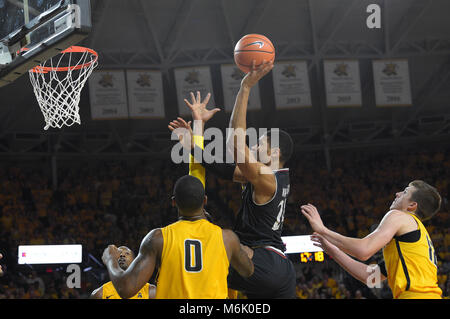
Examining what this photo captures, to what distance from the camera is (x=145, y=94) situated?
A: 1457 centimetres

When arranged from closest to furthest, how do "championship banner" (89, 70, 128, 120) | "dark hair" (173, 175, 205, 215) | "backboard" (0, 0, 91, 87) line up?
1. "dark hair" (173, 175, 205, 215)
2. "backboard" (0, 0, 91, 87)
3. "championship banner" (89, 70, 128, 120)

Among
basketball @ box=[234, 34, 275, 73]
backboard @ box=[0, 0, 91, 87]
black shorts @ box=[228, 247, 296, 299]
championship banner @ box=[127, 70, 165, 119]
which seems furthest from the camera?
championship banner @ box=[127, 70, 165, 119]

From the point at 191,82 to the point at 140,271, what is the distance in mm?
11871

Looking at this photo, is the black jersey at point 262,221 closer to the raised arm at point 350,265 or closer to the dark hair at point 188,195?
the raised arm at point 350,265

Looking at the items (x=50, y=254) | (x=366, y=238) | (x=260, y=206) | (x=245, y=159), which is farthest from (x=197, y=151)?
(x=50, y=254)

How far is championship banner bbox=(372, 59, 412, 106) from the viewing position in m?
14.9

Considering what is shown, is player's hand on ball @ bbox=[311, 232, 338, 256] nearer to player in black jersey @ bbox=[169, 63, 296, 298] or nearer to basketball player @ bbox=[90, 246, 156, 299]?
player in black jersey @ bbox=[169, 63, 296, 298]

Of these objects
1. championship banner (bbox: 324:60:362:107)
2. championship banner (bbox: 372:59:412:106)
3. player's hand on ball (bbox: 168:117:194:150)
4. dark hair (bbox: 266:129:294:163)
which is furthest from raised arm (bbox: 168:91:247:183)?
championship banner (bbox: 372:59:412:106)

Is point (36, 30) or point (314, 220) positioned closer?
point (314, 220)

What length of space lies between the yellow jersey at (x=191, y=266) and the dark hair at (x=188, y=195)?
0.14 meters

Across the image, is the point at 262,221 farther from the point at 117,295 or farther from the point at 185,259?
the point at 117,295

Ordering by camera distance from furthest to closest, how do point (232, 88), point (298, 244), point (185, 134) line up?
point (232, 88), point (298, 244), point (185, 134)

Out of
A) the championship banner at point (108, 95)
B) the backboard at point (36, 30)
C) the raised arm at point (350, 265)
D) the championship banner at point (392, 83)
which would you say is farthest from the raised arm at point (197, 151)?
the championship banner at point (392, 83)

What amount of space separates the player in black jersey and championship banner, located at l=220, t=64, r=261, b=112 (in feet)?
35.5
